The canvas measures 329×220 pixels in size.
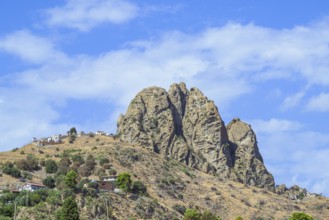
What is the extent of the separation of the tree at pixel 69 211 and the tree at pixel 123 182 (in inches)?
1111

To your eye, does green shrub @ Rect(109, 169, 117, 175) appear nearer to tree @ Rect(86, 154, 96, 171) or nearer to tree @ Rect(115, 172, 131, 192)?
tree @ Rect(86, 154, 96, 171)

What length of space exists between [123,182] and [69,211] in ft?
105

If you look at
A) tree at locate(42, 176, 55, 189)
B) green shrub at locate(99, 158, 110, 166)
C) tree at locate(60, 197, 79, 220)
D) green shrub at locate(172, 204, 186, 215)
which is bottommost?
tree at locate(60, 197, 79, 220)

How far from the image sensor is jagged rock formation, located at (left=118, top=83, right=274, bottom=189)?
185 metres

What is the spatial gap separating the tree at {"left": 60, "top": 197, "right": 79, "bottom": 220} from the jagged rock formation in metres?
61.0

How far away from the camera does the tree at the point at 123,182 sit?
15125 cm

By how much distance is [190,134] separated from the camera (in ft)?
623

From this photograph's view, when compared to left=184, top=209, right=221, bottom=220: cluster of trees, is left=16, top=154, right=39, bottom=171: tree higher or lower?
higher

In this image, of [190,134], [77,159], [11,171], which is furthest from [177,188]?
[11,171]

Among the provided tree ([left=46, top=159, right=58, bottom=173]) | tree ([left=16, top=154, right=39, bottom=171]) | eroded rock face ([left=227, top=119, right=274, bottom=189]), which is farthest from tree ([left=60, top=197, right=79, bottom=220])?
eroded rock face ([left=227, top=119, right=274, bottom=189])

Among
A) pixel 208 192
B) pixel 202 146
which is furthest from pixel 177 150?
pixel 208 192

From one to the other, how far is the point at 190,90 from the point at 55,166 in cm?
4883

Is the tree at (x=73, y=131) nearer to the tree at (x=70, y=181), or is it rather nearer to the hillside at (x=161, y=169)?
the hillside at (x=161, y=169)

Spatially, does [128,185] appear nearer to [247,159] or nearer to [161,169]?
[161,169]
